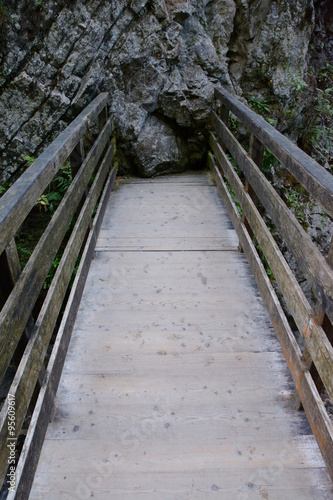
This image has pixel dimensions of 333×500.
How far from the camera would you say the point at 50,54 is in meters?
4.29

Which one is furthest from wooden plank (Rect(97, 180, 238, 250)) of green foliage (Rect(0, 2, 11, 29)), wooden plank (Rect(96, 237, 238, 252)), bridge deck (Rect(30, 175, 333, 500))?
green foliage (Rect(0, 2, 11, 29))

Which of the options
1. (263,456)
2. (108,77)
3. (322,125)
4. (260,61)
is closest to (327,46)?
(322,125)

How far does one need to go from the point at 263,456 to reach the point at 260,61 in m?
6.28

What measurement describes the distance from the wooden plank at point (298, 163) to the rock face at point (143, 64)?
208 cm

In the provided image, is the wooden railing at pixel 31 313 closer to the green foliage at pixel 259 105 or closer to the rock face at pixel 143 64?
the rock face at pixel 143 64

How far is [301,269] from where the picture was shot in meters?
2.28

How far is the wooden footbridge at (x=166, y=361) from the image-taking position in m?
1.90

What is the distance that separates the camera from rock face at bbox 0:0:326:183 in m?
4.21

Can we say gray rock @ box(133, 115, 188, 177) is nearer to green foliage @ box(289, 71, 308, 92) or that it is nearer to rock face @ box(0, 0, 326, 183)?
rock face @ box(0, 0, 326, 183)

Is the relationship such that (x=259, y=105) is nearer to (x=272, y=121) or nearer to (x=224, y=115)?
(x=272, y=121)

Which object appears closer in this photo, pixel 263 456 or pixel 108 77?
pixel 263 456

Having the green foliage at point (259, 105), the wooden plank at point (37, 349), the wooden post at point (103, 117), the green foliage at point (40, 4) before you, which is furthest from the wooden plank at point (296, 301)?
the green foliage at point (259, 105)

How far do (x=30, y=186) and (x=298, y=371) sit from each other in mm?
1780

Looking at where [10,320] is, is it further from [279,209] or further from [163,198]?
[163,198]
